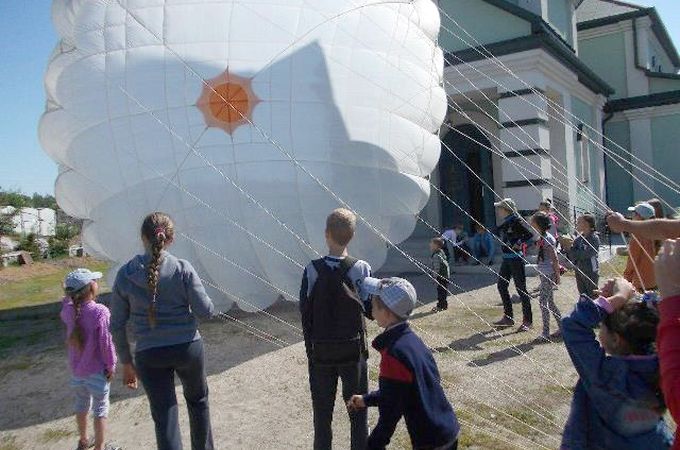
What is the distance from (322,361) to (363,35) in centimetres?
310

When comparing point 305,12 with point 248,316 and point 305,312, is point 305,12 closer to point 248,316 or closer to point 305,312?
point 305,312

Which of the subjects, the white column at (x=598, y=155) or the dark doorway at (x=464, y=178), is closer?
the dark doorway at (x=464, y=178)

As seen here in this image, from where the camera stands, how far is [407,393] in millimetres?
1988

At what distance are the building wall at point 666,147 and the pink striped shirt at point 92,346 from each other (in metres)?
15.5

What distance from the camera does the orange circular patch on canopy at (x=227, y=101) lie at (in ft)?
14.4

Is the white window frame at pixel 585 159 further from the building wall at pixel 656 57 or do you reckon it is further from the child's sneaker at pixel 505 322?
the child's sneaker at pixel 505 322

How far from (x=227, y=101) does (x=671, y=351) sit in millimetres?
3788

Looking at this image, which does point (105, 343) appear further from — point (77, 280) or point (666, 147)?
point (666, 147)

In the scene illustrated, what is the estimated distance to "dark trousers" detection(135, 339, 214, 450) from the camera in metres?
2.63

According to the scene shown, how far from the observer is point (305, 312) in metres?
2.71

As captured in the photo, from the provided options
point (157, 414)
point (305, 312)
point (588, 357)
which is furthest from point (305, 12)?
point (588, 357)

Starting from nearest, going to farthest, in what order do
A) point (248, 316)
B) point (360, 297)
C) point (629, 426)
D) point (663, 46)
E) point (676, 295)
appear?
point (676, 295) < point (629, 426) < point (360, 297) < point (248, 316) < point (663, 46)

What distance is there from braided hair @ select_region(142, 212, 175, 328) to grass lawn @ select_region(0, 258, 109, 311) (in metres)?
8.09

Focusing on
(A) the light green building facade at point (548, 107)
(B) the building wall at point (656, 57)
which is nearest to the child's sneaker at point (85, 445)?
(A) the light green building facade at point (548, 107)
